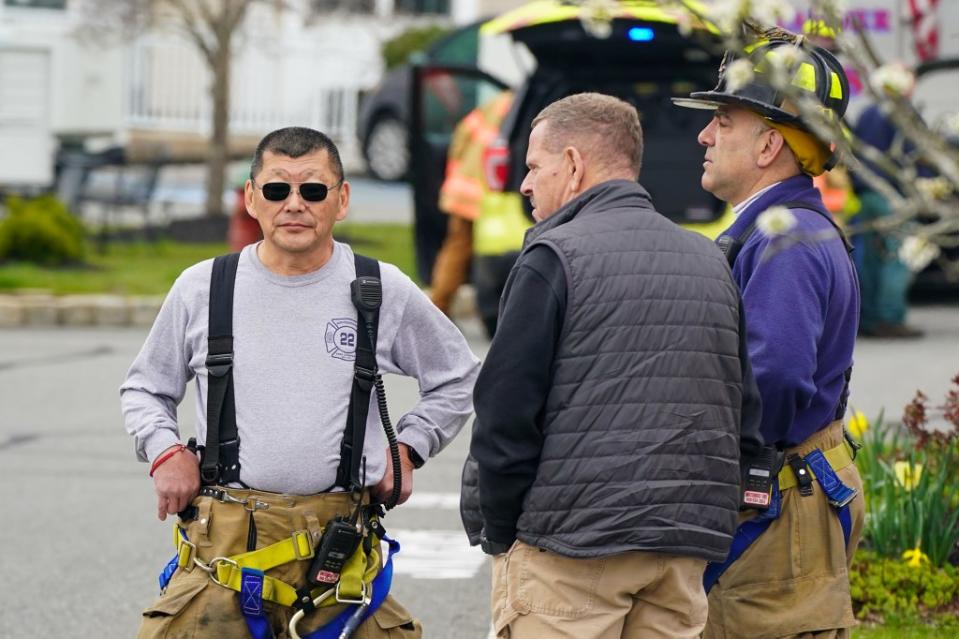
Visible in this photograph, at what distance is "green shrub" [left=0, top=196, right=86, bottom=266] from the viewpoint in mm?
16391

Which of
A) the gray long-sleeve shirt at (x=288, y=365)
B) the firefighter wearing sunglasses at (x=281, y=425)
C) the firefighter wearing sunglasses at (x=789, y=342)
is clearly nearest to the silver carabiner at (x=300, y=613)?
the firefighter wearing sunglasses at (x=281, y=425)

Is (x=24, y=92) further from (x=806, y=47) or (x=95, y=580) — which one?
(x=806, y=47)

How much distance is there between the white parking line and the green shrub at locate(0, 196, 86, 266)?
9831 mm

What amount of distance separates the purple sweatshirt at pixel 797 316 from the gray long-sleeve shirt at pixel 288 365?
0.82 meters

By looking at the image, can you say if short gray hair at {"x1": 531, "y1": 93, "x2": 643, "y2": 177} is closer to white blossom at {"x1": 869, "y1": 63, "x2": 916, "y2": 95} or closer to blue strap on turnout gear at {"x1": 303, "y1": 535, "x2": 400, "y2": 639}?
blue strap on turnout gear at {"x1": 303, "y1": 535, "x2": 400, "y2": 639}

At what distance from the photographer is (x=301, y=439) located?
12.7 ft

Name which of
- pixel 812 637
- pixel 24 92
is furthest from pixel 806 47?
pixel 24 92

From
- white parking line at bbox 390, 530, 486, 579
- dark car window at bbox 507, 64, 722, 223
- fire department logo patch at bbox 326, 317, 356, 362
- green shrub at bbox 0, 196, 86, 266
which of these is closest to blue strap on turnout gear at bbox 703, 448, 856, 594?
fire department logo patch at bbox 326, 317, 356, 362

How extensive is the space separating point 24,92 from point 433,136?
10.3 m

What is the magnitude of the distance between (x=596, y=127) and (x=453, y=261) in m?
Result: 9.24

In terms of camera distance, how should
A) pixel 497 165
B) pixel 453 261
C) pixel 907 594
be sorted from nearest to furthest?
pixel 907 594
pixel 497 165
pixel 453 261

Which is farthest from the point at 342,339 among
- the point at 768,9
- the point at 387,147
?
the point at 387,147

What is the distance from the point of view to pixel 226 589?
380cm

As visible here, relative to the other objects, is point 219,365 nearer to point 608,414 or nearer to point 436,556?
point 608,414
